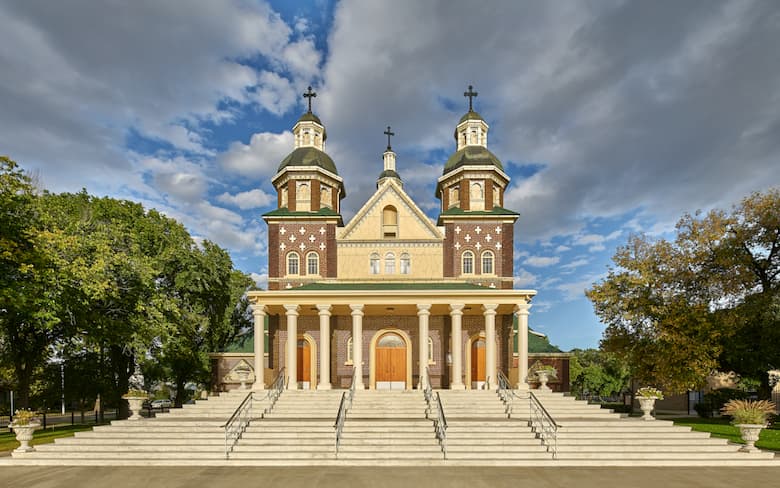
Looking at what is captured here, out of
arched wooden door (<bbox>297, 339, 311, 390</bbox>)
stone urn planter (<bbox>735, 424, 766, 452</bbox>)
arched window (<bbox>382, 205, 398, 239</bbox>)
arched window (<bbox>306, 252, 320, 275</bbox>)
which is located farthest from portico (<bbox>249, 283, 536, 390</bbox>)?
stone urn planter (<bbox>735, 424, 766, 452</bbox>)

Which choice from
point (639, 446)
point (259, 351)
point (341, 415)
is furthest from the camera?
point (259, 351)

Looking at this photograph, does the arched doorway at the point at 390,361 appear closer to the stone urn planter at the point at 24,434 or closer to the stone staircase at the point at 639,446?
the stone staircase at the point at 639,446

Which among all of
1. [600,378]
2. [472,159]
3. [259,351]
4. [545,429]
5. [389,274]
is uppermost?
[472,159]

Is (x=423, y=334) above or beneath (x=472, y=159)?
beneath

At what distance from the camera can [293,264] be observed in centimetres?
3092

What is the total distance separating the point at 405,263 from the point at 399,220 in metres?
2.54

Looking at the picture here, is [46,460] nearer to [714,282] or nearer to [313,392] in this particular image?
[313,392]

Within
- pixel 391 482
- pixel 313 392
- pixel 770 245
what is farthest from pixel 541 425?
pixel 770 245

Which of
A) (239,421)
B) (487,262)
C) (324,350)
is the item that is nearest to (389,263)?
(487,262)

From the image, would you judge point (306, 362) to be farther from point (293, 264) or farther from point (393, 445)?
point (393, 445)

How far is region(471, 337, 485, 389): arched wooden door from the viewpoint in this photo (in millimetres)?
29047

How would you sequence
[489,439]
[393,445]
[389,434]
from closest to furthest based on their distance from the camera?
[393,445] < [489,439] < [389,434]

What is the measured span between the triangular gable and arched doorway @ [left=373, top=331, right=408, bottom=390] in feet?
18.8

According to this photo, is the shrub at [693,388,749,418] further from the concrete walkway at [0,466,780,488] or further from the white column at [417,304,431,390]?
the concrete walkway at [0,466,780,488]
